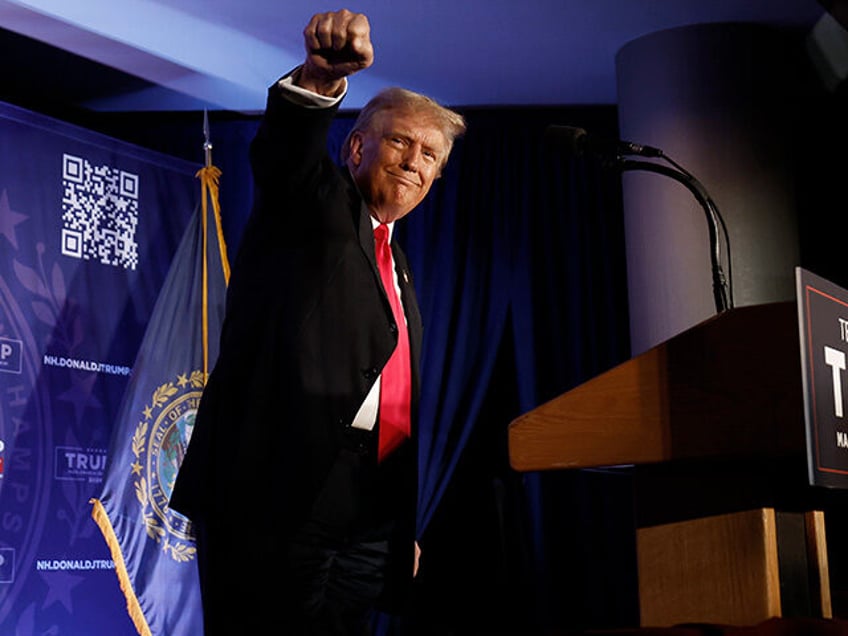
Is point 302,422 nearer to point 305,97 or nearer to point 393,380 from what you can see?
point 393,380

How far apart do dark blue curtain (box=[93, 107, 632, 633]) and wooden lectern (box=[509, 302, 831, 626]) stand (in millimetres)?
3009

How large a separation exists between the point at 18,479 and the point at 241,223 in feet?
5.37

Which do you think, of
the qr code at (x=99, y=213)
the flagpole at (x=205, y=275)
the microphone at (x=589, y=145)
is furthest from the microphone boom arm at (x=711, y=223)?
the qr code at (x=99, y=213)

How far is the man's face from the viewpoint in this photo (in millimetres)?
2170

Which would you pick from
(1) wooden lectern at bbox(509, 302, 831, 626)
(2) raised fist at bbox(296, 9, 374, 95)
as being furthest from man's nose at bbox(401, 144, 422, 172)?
(1) wooden lectern at bbox(509, 302, 831, 626)

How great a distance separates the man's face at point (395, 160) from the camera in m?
2.17

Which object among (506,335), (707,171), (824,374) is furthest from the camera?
(506,335)

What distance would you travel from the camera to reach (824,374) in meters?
1.36

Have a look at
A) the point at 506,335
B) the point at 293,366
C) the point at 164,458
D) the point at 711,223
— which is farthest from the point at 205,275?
the point at 293,366

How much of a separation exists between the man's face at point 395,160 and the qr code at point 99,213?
2.42 m

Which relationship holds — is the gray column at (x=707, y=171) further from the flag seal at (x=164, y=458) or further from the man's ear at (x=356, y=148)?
the man's ear at (x=356, y=148)

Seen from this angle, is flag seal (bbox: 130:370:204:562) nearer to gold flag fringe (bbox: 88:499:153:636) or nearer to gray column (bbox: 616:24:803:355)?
gold flag fringe (bbox: 88:499:153:636)

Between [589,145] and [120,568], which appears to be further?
[120,568]

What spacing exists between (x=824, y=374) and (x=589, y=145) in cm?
117
